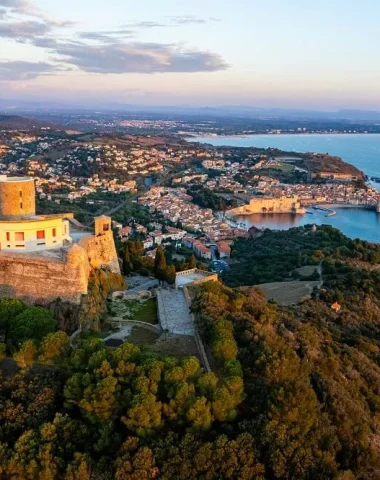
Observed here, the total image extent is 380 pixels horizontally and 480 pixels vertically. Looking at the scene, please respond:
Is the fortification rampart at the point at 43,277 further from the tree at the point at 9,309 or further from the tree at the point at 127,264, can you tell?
the tree at the point at 127,264

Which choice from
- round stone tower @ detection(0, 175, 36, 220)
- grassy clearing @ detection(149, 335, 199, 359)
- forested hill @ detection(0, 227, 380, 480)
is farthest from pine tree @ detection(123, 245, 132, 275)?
grassy clearing @ detection(149, 335, 199, 359)

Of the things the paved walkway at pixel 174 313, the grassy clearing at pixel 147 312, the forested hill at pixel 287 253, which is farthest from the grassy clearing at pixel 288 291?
the grassy clearing at pixel 147 312

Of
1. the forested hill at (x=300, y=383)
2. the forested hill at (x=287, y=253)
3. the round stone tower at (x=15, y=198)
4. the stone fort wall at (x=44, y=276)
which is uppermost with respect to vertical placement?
the round stone tower at (x=15, y=198)

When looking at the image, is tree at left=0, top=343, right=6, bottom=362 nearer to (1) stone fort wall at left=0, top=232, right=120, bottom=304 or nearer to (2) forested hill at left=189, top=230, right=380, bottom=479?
(1) stone fort wall at left=0, top=232, right=120, bottom=304

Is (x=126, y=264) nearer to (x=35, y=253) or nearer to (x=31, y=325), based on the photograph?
(x=35, y=253)

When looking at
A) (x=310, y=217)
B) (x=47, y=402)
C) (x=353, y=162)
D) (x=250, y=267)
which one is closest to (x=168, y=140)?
(x=353, y=162)

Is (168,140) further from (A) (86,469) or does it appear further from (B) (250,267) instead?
(A) (86,469)

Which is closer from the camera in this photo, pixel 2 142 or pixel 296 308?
pixel 296 308
